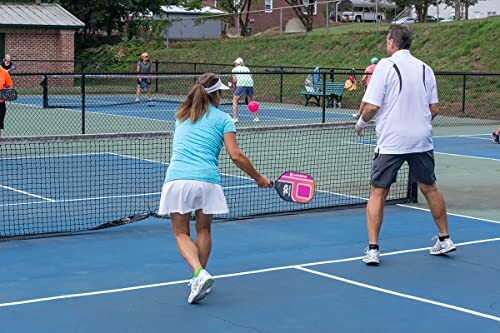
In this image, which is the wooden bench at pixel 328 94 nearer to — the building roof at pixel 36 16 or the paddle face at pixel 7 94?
the building roof at pixel 36 16

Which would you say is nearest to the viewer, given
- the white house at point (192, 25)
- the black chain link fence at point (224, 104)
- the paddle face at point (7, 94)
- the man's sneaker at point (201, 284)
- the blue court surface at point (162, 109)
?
the man's sneaker at point (201, 284)

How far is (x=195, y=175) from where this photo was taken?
709 centimetres

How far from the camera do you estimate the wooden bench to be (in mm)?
30984

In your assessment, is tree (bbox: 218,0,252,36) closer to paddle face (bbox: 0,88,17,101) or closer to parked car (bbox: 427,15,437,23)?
parked car (bbox: 427,15,437,23)

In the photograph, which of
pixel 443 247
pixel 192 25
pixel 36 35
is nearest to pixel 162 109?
pixel 36 35

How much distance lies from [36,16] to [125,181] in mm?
29656

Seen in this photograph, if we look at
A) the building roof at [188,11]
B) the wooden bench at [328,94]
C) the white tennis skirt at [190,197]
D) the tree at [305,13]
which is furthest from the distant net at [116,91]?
the white tennis skirt at [190,197]

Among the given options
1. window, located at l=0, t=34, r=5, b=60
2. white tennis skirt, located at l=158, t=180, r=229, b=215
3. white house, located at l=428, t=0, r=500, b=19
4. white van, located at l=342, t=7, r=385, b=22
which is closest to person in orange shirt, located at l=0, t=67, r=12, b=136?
white tennis skirt, located at l=158, t=180, r=229, b=215

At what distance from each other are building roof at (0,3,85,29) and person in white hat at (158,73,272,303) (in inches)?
1371

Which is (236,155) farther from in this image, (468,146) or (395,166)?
(468,146)

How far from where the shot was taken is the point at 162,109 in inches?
1174

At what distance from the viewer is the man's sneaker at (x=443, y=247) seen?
9.02m

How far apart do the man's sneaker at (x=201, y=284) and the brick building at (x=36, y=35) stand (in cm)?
3478

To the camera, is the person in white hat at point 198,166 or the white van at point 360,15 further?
the white van at point 360,15
